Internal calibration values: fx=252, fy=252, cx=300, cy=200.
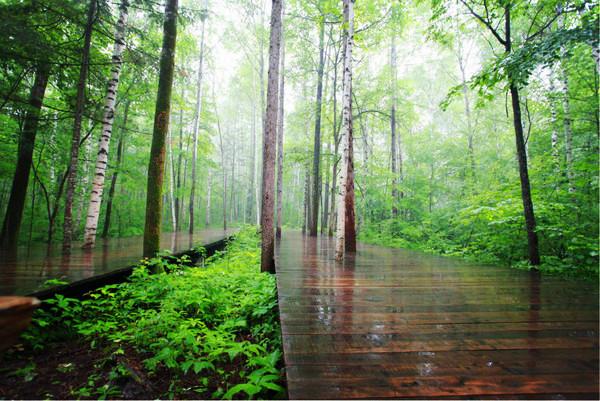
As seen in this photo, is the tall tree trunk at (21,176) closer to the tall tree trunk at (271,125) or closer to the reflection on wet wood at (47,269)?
the reflection on wet wood at (47,269)

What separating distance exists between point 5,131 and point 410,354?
13.5m

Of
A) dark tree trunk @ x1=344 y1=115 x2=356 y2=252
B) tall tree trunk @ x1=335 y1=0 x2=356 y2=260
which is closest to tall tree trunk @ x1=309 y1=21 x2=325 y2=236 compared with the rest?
dark tree trunk @ x1=344 y1=115 x2=356 y2=252

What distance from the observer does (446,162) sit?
14859 millimetres

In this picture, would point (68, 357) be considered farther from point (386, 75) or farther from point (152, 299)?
point (386, 75)

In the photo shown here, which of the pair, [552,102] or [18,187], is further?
[552,102]

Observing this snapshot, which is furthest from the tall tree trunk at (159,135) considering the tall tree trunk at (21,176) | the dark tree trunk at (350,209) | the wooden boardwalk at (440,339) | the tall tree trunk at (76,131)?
the tall tree trunk at (21,176)

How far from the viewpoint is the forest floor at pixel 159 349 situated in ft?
7.32

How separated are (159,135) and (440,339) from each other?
5.70 metres

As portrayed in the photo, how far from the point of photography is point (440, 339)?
74.6 inches

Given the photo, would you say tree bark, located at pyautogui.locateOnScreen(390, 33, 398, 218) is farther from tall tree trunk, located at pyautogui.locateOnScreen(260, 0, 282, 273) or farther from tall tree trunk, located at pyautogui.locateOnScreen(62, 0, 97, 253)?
tall tree trunk, located at pyautogui.locateOnScreen(62, 0, 97, 253)

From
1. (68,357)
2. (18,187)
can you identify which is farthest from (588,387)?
(18,187)

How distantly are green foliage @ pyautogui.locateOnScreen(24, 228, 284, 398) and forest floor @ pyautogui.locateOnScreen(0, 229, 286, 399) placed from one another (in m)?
0.01

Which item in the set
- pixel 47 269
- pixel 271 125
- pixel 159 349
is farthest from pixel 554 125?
pixel 47 269

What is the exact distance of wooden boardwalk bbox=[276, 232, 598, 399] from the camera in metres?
1.34
